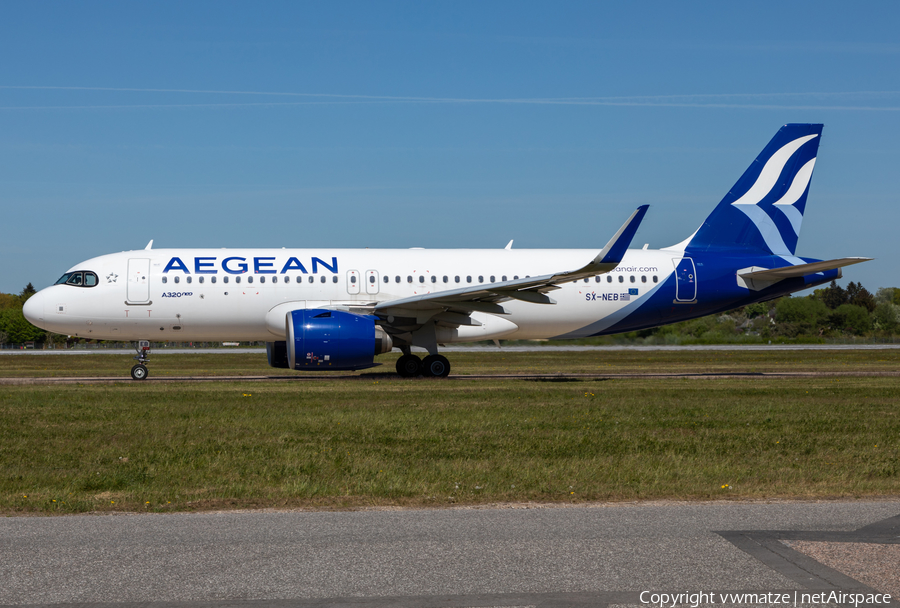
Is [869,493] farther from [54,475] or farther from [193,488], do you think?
[54,475]

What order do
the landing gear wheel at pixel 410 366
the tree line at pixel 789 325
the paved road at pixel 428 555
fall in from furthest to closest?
the tree line at pixel 789 325, the landing gear wheel at pixel 410 366, the paved road at pixel 428 555

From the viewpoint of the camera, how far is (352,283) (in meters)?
24.4

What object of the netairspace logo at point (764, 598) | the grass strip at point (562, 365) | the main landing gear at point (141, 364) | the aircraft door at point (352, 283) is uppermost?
the aircraft door at point (352, 283)

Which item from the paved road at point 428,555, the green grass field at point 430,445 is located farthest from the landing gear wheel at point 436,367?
the paved road at point 428,555

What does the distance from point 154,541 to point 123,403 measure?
11230 mm

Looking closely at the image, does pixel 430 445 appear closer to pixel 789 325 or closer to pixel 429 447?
pixel 429 447

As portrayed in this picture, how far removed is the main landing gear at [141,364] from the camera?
2362cm

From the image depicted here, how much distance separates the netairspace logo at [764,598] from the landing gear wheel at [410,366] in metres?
19.7

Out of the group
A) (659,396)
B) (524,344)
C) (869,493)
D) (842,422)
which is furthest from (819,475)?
(524,344)

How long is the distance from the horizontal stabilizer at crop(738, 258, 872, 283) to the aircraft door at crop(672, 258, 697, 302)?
144 centimetres

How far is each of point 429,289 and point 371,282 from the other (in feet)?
5.66

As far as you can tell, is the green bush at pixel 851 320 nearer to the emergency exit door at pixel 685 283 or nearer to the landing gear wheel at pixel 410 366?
the emergency exit door at pixel 685 283

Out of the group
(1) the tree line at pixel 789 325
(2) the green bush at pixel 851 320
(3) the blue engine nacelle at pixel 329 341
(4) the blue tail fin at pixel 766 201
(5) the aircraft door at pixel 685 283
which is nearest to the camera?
(3) the blue engine nacelle at pixel 329 341

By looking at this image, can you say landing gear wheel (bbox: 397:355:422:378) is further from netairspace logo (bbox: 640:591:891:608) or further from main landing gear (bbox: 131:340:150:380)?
netairspace logo (bbox: 640:591:891:608)
